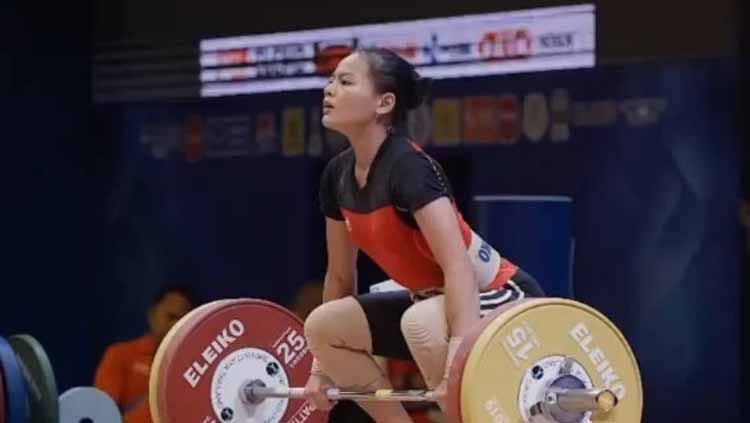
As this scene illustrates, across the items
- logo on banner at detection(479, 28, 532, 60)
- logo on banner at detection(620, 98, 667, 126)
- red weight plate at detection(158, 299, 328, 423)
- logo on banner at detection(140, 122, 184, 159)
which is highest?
logo on banner at detection(479, 28, 532, 60)

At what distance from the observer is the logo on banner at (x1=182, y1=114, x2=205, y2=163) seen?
27.7 ft

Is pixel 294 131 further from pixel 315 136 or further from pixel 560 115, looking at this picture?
pixel 560 115

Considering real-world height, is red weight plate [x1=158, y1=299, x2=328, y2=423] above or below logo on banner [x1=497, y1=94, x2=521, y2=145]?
below

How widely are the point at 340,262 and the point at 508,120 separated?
287 centimetres

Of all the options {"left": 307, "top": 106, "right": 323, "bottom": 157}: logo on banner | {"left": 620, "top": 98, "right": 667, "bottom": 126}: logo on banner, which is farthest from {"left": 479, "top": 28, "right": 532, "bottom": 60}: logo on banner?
{"left": 307, "top": 106, "right": 323, "bottom": 157}: logo on banner

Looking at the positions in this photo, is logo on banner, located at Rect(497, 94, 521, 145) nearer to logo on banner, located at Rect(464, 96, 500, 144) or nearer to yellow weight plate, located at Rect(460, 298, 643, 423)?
logo on banner, located at Rect(464, 96, 500, 144)

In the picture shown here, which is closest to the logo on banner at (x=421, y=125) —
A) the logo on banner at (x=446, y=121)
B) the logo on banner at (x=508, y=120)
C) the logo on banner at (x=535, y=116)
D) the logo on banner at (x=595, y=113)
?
the logo on banner at (x=446, y=121)

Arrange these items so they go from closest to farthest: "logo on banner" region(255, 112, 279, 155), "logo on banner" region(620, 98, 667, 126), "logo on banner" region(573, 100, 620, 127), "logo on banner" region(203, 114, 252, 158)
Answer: "logo on banner" region(620, 98, 667, 126), "logo on banner" region(573, 100, 620, 127), "logo on banner" region(255, 112, 279, 155), "logo on banner" region(203, 114, 252, 158)

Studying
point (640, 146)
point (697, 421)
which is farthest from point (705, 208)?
point (697, 421)

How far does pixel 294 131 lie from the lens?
809cm

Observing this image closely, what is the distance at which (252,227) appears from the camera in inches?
324

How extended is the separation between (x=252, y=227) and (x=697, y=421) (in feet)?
7.75

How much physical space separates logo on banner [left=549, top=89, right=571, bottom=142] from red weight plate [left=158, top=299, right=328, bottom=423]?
2297mm

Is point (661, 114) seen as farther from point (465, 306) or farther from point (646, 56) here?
point (465, 306)
